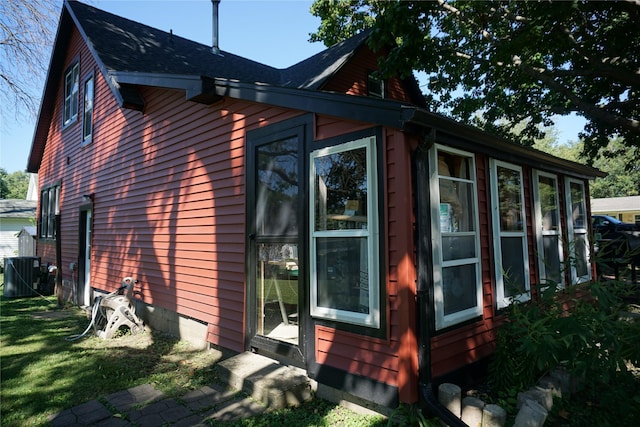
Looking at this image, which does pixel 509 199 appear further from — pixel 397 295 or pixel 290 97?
pixel 290 97

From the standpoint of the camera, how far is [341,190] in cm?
379

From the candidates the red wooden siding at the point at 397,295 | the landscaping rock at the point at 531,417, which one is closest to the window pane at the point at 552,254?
the landscaping rock at the point at 531,417

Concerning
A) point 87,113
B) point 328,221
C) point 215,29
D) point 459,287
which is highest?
point 215,29

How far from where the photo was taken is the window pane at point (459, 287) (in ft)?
Result: 12.2

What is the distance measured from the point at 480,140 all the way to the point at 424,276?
5.66ft

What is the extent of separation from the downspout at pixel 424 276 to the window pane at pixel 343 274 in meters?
0.50

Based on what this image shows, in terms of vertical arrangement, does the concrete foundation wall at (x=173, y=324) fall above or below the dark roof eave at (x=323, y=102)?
below

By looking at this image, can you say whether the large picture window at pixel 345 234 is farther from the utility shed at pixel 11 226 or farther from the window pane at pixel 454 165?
the utility shed at pixel 11 226

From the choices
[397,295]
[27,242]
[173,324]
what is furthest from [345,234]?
[27,242]

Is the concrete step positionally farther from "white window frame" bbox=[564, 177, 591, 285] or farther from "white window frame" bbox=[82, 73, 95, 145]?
"white window frame" bbox=[82, 73, 95, 145]

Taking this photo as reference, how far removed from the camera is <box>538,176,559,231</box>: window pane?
221 inches

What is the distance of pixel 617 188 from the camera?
4669cm

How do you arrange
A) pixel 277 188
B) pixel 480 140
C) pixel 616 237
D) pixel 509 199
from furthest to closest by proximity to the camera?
pixel 616 237 → pixel 509 199 → pixel 277 188 → pixel 480 140

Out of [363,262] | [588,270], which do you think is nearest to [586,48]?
[588,270]
